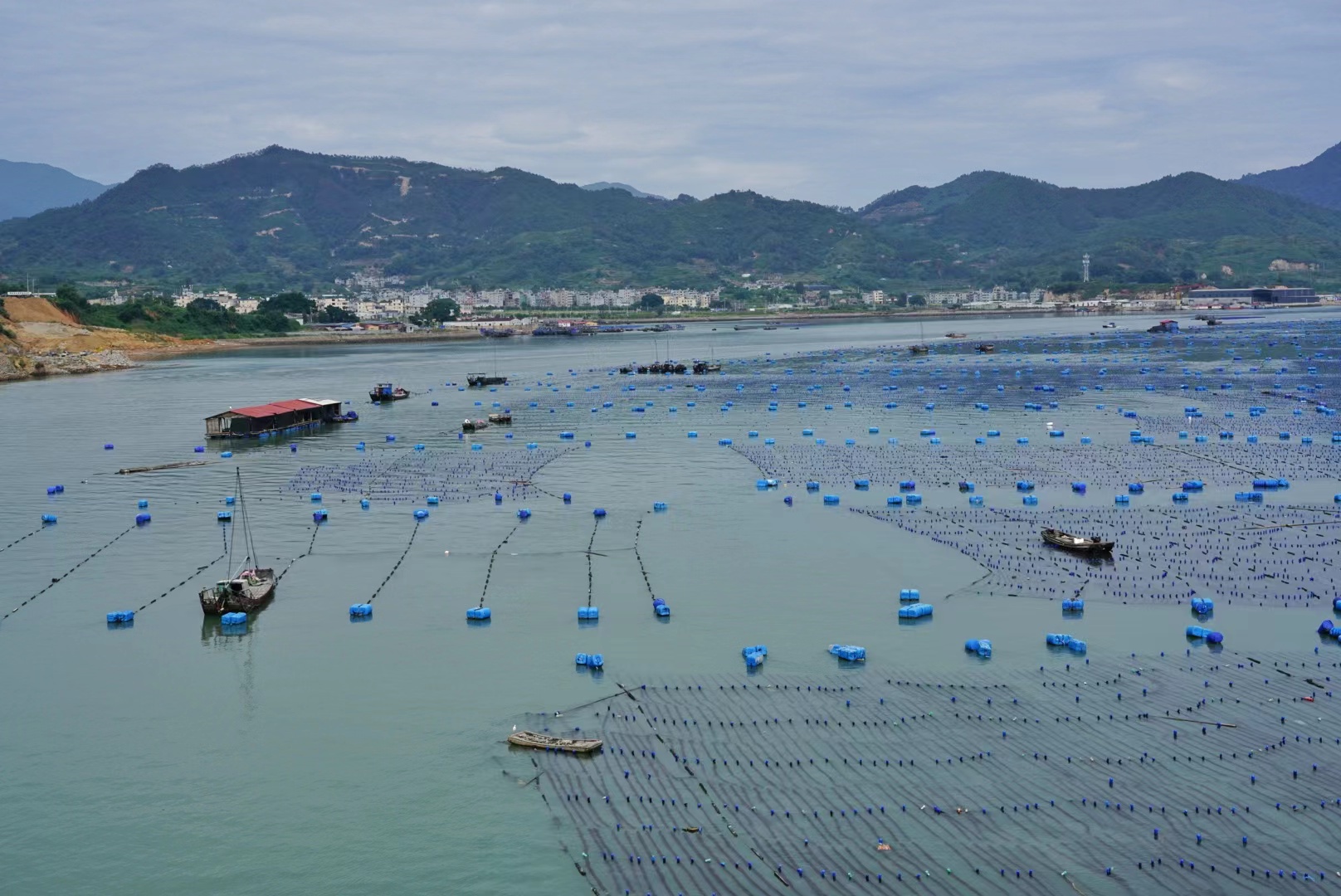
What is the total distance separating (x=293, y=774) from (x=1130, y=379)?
317 feet

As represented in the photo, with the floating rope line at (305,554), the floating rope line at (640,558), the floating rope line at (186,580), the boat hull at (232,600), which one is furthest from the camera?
the floating rope line at (305,554)

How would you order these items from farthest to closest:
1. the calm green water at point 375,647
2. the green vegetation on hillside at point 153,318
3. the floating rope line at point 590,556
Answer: the green vegetation on hillside at point 153,318
the floating rope line at point 590,556
the calm green water at point 375,647

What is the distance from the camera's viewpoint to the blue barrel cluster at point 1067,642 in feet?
109

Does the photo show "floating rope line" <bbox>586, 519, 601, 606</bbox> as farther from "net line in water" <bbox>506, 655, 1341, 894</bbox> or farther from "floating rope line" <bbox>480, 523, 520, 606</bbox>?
"net line in water" <bbox>506, 655, 1341, 894</bbox>

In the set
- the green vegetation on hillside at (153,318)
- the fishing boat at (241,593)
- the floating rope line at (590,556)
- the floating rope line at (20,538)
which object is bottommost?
the floating rope line at (590,556)

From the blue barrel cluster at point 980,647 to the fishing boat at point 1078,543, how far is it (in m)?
10.9

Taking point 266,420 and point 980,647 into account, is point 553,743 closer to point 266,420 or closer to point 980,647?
point 980,647

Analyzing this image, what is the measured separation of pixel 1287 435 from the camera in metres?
70.1

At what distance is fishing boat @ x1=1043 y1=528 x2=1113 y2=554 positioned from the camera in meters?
42.9

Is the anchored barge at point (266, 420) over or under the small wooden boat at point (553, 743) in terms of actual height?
over

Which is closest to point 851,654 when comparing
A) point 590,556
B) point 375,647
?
point 375,647

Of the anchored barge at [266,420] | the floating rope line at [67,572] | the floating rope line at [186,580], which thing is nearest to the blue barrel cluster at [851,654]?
the floating rope line at [186,580]

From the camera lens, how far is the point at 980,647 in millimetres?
33438

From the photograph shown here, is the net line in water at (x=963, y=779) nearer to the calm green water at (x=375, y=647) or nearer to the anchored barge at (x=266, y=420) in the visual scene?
the calm green water at (x=375, y=647)
